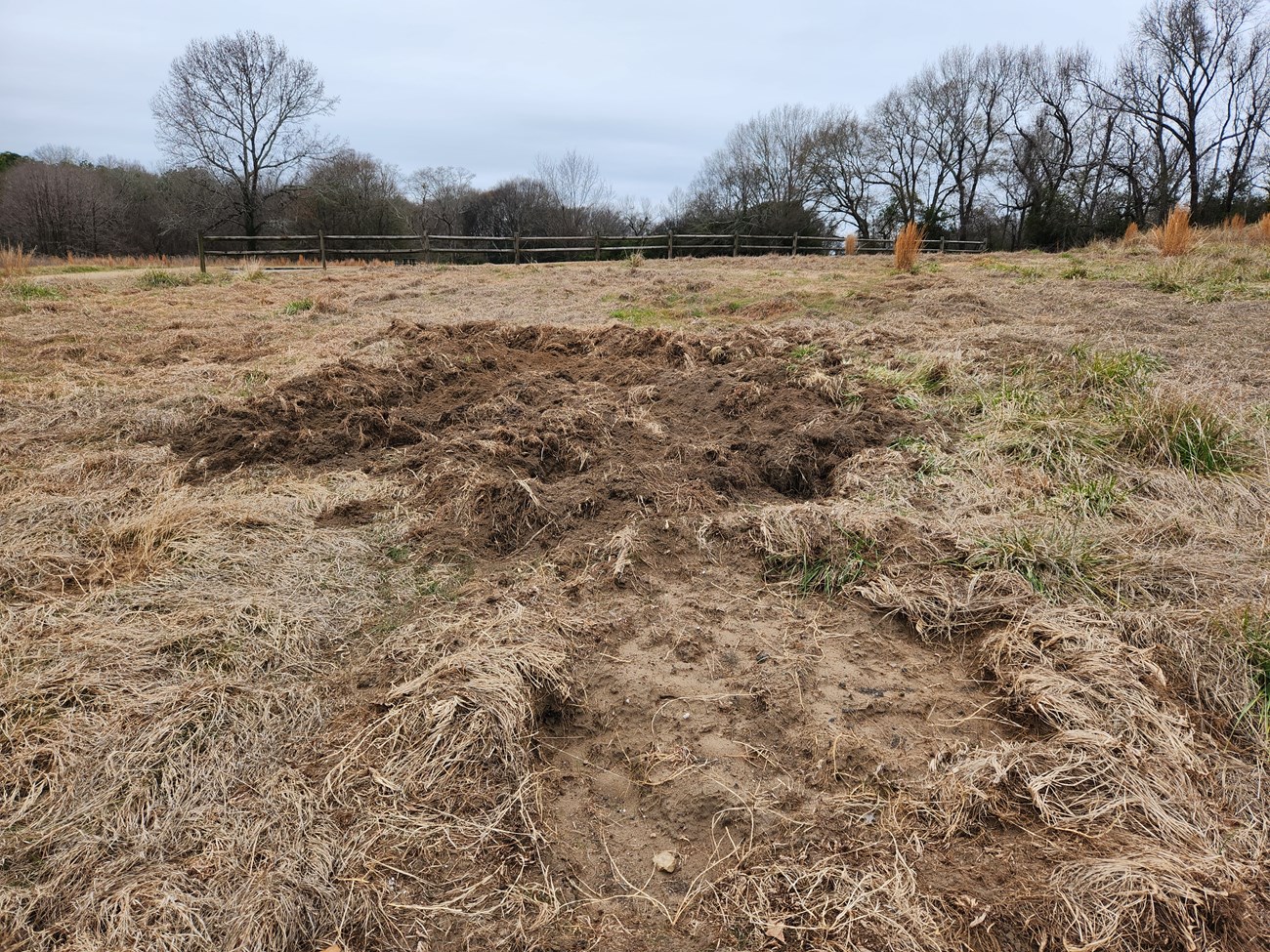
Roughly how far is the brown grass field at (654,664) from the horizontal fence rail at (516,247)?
16346 millimetres

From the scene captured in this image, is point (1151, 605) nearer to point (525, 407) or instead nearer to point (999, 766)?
point (999, 766)

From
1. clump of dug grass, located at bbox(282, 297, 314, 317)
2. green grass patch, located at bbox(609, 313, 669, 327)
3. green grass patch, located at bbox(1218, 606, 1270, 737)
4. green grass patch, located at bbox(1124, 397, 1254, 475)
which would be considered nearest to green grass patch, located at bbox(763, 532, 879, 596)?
green grass patch, located at bbox(1218, 606, 1270, 737)

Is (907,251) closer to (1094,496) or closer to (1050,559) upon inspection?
(1094,496)

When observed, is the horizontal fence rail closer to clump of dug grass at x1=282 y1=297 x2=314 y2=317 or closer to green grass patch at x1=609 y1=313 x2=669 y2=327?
clump of dug grass at x1=282 y1=297 x2=314 y2=317

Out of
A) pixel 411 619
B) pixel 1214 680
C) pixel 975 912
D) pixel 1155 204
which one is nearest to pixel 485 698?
pixel 411 619

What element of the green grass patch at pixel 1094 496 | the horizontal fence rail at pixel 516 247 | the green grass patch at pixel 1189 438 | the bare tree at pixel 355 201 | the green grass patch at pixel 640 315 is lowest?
the green grass patch at pixel 1094 496

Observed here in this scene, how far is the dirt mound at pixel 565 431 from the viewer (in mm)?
3533

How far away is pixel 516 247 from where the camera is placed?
20469 mm

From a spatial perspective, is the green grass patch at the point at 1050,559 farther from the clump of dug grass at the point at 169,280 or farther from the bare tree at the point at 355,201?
the bare tree at the point at 355,201

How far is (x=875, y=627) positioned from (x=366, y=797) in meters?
1.89

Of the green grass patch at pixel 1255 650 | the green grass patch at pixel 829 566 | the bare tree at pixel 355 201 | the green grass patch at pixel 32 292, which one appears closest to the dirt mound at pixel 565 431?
the green grass patch at pixel 829 566

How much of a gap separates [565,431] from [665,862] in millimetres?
2820

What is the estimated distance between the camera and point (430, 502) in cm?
364

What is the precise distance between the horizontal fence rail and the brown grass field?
16.3m
